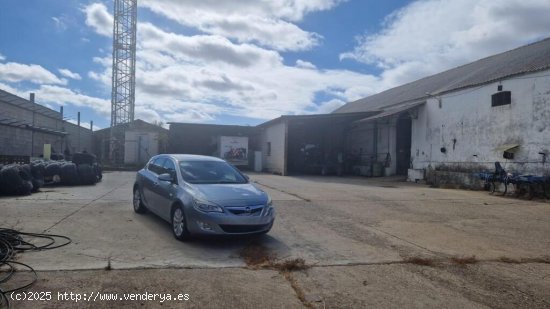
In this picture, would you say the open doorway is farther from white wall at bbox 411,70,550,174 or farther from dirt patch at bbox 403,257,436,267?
dirt patch at bbox 403,257,436,267

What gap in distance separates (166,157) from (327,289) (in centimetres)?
535

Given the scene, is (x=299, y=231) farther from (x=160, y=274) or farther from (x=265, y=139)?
(x=265, y=139)

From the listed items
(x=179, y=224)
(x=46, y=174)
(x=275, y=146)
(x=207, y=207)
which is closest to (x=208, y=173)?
(x=179, y=224)

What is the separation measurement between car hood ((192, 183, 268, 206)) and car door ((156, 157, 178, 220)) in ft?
1.82

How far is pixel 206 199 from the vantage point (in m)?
6.75

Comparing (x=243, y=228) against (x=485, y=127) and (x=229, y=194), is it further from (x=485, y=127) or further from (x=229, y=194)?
(x=485, y=127)

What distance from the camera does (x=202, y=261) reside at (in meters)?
5.85

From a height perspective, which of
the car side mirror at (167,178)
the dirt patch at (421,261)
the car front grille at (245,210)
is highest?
the car side mirror at (167,178)

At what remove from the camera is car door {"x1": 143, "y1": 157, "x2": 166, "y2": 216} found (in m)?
8.49

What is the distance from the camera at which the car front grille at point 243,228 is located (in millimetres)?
6605

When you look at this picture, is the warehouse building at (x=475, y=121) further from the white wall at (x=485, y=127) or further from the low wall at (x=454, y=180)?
the low wall at (x=454, y=180)

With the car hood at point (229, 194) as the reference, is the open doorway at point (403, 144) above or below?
above

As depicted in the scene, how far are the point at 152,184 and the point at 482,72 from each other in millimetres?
18893

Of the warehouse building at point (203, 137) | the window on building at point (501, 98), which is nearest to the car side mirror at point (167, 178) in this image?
the window on building at point (501, 98)
